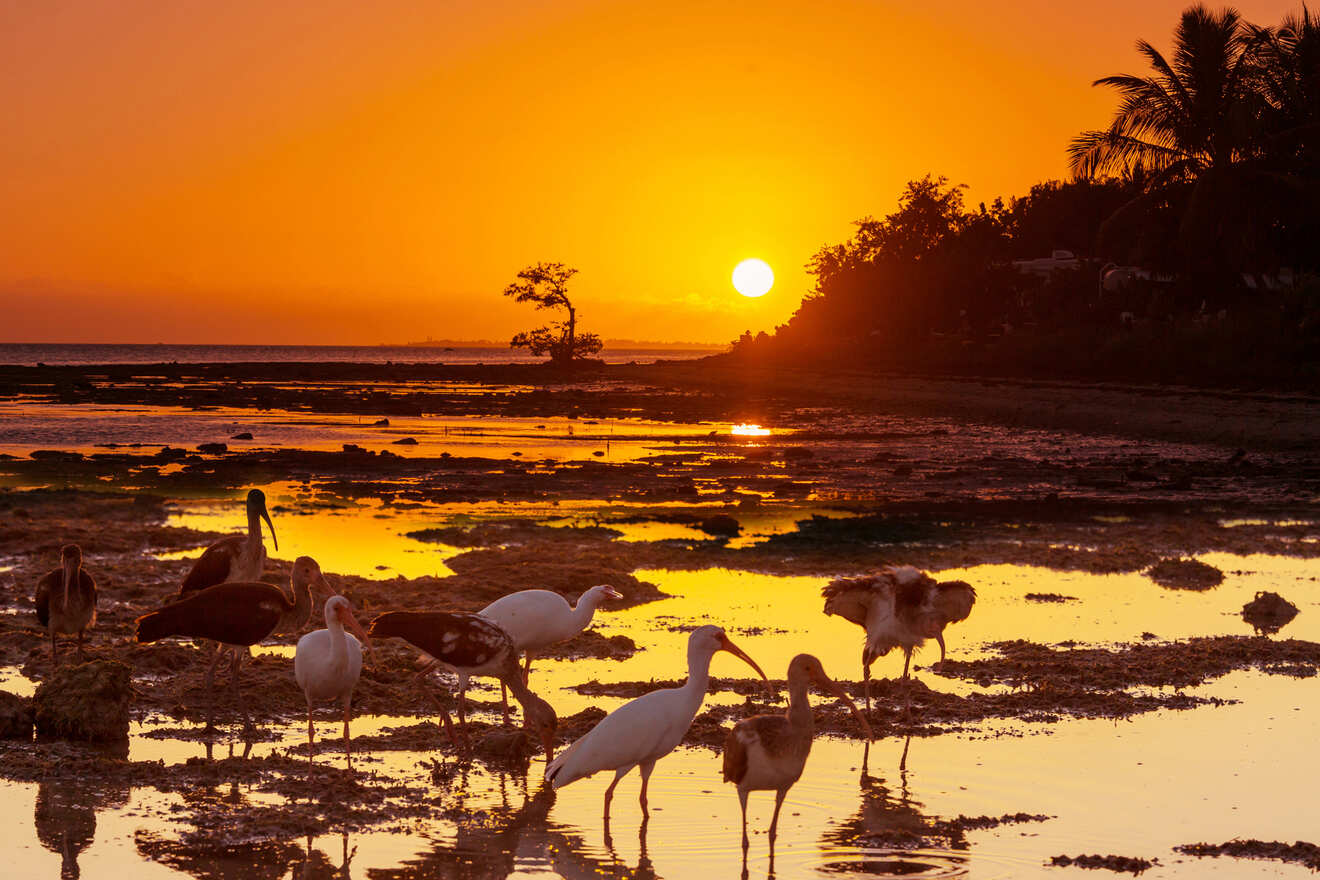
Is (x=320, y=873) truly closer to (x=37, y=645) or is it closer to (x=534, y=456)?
(x=37, y=645)

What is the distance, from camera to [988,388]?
57.4 metres

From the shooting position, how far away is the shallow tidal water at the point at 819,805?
8.07 metres

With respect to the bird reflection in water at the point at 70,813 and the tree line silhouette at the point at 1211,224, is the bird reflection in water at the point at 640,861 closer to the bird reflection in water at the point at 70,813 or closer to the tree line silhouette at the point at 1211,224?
the bird reflection in water at the point at 70,813

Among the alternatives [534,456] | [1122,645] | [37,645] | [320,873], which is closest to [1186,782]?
[1122,645]

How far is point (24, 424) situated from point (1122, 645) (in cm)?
4542

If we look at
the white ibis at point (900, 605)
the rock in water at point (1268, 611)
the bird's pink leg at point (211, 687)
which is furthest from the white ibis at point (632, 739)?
the rock in water at point (1268, 611)

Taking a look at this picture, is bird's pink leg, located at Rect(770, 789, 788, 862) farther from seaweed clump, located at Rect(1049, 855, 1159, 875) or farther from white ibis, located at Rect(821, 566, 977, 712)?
white ibis, located at Rect(821, 566, 977, 712)

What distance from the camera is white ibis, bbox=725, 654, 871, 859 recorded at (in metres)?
8.48

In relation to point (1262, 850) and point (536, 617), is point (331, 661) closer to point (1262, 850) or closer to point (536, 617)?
point (536, 617)

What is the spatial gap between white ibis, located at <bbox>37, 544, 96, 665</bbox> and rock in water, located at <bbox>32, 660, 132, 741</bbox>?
201 centimetres

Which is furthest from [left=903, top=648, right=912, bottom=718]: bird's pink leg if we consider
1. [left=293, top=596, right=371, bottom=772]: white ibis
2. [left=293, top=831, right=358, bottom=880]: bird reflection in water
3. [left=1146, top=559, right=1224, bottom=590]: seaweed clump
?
[left=1146, top=559, right=1224, bottom=590]: seaweed clump

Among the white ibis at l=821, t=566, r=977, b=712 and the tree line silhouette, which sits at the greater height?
the tree line silhouette

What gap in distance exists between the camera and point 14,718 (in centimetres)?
1016

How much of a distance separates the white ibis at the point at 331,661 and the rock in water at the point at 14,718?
6.62ft
